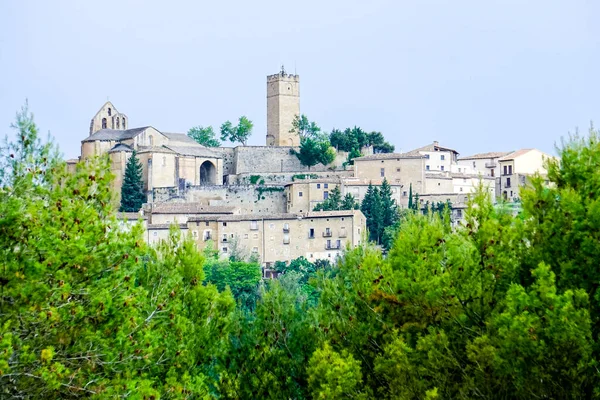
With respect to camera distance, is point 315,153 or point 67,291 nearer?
point 67,291

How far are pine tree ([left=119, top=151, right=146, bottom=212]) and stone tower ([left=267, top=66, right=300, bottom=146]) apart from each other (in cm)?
1443

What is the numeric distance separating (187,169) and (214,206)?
20.2 ft

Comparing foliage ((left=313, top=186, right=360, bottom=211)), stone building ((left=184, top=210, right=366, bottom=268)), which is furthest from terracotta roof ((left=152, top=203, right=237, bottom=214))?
foliage ((left=313, top=186, right=360, bottom=211))

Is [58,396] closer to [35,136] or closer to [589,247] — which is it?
[35,136]

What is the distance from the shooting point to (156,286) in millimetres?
15656

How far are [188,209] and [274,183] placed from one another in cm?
712

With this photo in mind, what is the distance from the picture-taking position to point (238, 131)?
79.3 metres

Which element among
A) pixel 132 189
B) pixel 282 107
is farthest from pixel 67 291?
pixel 282 107

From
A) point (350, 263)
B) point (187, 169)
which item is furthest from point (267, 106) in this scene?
point (350, 263)

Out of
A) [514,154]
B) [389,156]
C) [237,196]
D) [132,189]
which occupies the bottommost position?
[237,196]

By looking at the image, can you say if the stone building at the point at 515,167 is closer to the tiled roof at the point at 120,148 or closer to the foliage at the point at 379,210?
the foliage at the point at 379,210

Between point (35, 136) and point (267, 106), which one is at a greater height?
point (267, 106)

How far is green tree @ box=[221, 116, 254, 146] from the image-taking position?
79.2m

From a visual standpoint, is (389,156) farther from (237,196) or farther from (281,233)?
(281,233)
